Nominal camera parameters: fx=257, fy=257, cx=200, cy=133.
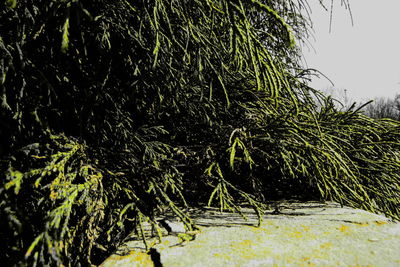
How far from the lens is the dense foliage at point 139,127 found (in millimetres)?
1472

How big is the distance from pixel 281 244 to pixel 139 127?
1.45 m

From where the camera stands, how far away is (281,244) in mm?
1538

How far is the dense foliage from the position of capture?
4.83 ft

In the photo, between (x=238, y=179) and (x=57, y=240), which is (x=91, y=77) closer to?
(x=57, y=240)

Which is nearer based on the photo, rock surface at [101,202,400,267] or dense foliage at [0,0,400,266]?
rock surface at [101,202,400,267]

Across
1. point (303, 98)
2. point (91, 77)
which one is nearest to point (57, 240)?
point (91, 77)

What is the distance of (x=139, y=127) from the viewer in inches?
89.2

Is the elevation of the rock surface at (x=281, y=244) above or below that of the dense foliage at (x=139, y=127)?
below

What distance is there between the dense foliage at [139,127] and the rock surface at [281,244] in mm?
167

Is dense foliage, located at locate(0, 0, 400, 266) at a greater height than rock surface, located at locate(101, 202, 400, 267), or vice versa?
dense foliage, located at locate(0, 0, 400, 266)

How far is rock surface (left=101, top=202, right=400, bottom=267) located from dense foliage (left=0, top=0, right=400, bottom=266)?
17 cm

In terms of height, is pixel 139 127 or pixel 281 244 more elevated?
pixel 139 127

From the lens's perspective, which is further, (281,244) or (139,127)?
(139,127)

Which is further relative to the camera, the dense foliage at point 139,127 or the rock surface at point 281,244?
the dense foliage at point 139,127
